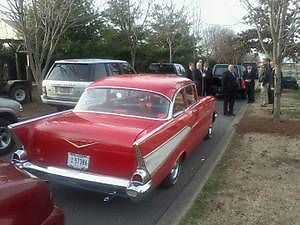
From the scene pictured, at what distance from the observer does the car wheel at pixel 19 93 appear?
16078mm

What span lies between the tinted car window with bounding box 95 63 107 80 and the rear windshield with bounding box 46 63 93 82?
17cm

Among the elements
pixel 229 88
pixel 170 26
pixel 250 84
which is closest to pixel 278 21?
pixel 229 88

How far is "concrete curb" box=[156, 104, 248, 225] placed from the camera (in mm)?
5500

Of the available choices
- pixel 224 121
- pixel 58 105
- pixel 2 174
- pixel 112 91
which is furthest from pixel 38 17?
pixel 2 174

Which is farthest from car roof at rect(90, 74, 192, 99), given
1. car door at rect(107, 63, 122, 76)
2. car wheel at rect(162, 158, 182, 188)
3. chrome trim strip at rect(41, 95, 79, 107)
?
car door at rect(107, 63, 122, 76)

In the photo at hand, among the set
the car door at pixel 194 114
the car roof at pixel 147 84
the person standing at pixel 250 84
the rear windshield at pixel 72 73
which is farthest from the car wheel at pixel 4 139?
the person standing at pixel 250 84

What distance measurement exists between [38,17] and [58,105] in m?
4.77

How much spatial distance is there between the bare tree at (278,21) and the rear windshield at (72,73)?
184 inches

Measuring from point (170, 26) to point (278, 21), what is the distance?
20.7 metres

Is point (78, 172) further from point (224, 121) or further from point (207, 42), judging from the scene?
point (207, 42)

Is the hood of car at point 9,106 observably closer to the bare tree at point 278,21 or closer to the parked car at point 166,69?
the bare tree at point 278,21

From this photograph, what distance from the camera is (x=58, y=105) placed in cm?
1265

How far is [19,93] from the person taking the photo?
16344 millimetres

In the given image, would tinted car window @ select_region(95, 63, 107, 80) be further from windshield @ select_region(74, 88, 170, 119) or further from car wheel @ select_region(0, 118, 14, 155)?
windshield @ select_region(74, 88, 170, 119)
